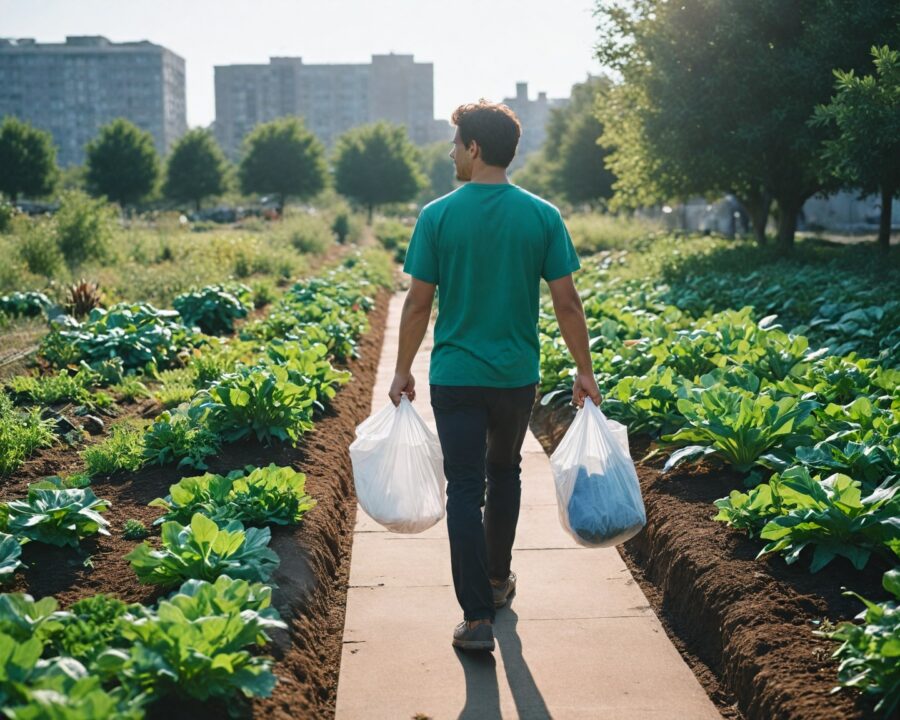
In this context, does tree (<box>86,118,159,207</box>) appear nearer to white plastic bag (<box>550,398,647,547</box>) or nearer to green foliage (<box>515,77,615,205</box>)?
green foliage (<box>515,77,615,205</box>)

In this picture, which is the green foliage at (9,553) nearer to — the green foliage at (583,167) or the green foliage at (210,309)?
the green foliage at (210,309)

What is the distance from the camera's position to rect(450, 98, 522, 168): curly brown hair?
3822 millimetres

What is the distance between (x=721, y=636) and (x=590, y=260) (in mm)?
18704

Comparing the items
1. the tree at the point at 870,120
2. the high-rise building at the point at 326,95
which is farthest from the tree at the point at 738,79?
the high-rise building at the point at 326,95

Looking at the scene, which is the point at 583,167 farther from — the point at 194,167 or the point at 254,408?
the point at 254,408

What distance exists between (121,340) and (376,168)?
47135mm

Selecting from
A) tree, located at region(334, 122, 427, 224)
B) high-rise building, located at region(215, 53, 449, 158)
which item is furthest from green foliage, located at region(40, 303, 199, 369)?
high-rise building, located at region(215, 53, 449, 158)

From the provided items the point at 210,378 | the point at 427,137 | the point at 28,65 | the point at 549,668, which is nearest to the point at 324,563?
the point at 549,668

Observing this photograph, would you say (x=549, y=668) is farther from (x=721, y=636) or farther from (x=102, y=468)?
(x=102, y=468)

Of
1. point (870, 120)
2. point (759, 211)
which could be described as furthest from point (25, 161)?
point (870, 120)

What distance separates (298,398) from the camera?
6480mm

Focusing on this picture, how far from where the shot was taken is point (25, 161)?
5238 cm

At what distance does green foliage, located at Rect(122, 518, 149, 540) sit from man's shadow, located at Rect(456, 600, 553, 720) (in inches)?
61.3

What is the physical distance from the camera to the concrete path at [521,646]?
12.0ft
